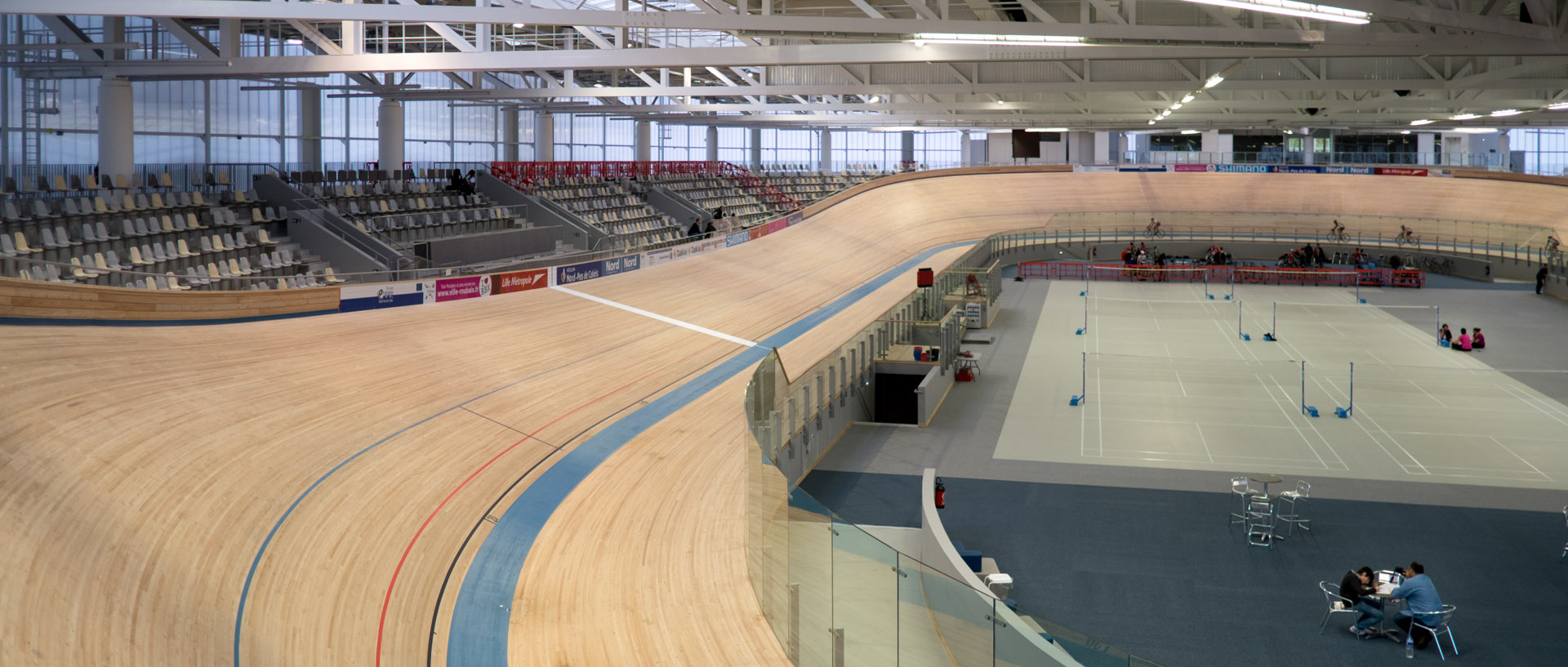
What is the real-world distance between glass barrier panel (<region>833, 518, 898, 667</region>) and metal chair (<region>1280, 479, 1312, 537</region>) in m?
5.84

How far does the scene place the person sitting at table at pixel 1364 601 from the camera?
26.9 feet

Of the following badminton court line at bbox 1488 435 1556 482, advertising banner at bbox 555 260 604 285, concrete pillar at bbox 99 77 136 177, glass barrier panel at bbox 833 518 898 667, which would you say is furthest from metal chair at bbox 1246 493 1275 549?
concrete pillar at bbox 99 77 136 177

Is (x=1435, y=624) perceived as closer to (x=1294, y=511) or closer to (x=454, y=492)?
(x=1294, y=511)

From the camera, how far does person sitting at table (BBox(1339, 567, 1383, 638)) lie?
8.19 m

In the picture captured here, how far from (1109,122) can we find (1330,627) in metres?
34.8

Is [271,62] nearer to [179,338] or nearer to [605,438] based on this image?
[179,338]

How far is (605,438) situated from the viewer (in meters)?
12.3

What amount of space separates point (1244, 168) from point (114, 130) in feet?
133

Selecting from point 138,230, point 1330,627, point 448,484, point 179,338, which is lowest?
point 1330,627

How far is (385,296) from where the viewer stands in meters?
15.3

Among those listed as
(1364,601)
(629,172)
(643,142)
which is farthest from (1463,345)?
(643,142)

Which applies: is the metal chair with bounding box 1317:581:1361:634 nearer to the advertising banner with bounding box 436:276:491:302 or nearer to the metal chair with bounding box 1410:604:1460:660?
the metal chair with bounding box 1410:604:1460:660

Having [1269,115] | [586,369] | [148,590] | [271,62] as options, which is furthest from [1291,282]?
[148,590]

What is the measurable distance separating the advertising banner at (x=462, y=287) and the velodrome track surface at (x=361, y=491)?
31 centimetres
